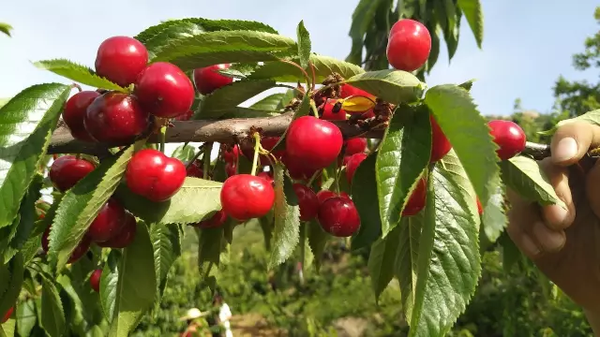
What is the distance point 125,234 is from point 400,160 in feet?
1.68

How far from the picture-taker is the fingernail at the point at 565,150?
1266mm

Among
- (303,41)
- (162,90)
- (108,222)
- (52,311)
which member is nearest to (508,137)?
(303,41)

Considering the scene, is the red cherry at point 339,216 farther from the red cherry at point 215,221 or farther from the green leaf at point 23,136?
the green leaf at point 23,136

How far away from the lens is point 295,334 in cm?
735

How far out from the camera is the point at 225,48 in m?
0.93

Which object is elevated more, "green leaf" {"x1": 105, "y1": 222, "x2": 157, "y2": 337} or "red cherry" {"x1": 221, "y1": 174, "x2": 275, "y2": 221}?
"red cherry" {"x1": 221, "y1": 174, "x2": 275, "y2": 221}

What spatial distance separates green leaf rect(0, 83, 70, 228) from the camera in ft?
2.48

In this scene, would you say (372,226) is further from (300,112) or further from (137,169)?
(137,169)

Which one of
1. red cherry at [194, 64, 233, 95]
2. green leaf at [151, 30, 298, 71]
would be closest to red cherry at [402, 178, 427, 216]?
green leaf at [151, 30, 298, 71]

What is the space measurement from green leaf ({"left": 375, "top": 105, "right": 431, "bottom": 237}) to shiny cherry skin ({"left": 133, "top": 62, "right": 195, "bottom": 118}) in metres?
0.33

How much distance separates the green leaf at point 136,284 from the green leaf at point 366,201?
1.31 feet

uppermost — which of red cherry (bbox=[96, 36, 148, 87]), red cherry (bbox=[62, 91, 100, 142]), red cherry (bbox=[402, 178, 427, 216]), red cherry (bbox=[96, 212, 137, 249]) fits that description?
red cherry (bbox=[96, 36, 148, 87])

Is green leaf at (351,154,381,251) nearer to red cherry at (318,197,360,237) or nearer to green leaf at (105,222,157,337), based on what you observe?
red cherry at (318,197,360,237)

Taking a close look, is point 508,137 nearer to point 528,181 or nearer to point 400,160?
point 528,181
